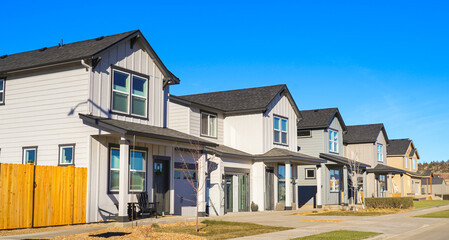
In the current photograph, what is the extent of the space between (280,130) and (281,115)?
993 millimetres

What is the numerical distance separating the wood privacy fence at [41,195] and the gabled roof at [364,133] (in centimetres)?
3331

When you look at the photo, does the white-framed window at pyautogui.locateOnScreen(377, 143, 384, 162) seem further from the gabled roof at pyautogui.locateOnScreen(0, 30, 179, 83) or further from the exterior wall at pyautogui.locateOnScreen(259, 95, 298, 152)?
the gabled roof at pyautogui.locateOnScreen(0, 30, 179, 83)

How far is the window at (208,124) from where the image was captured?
28.4 meters

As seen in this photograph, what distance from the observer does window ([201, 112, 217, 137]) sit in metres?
28.4

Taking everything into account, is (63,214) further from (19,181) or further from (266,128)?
(266,128)

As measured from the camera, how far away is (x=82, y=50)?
66.1 feet

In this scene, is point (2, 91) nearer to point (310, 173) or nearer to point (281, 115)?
point (281, 115)

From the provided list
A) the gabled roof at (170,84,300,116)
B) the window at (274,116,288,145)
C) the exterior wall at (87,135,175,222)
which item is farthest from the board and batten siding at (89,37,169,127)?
the window at (274,116,288,145)

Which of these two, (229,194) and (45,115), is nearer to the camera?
(45,115)

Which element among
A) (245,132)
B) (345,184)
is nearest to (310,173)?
(345,184)

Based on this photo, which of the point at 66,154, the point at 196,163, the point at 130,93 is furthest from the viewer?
the point at 196,163

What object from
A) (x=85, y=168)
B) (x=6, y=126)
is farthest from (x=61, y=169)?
(x=6, y=126)

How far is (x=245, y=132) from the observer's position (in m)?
30.4

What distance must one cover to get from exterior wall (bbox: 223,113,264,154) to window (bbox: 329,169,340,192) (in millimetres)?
11904
